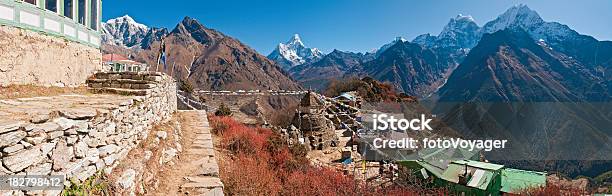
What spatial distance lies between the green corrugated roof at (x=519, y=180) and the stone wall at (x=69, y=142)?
12206mm

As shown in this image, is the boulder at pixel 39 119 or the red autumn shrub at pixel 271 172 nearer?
the boulder at pixel 39 119

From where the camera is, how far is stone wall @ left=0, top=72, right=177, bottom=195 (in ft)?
9.91

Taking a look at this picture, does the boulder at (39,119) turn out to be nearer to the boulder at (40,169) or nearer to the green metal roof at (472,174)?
the boulder at (40,169)

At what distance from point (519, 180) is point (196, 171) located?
37.8 feet

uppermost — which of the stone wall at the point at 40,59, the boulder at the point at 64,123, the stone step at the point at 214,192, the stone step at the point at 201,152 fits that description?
the stone wall at the point at 40,59

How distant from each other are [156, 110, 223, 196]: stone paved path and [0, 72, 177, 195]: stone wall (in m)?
0.96

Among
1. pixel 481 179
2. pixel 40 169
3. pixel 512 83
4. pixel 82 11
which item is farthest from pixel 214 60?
pixel 40 169

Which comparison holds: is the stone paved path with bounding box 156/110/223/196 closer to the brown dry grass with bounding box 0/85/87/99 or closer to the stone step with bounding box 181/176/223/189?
the stone step with bounding box 181/176/223/189

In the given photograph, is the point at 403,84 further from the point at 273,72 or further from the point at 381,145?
the point at 381,145

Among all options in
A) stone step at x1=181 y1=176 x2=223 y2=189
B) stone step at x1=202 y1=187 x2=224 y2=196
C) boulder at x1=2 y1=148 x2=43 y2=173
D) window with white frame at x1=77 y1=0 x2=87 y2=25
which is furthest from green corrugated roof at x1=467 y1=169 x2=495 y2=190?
window with white frame at x1=77 y1=0 x2=87 y2=25

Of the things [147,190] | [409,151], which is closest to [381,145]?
[409,151]

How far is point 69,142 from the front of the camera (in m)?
3.73

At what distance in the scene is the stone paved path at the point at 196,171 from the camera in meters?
5.54

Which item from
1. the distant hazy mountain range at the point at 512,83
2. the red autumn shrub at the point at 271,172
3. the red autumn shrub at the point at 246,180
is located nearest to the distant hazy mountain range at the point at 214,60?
the distant hazy mountain range at the point at 512,83
